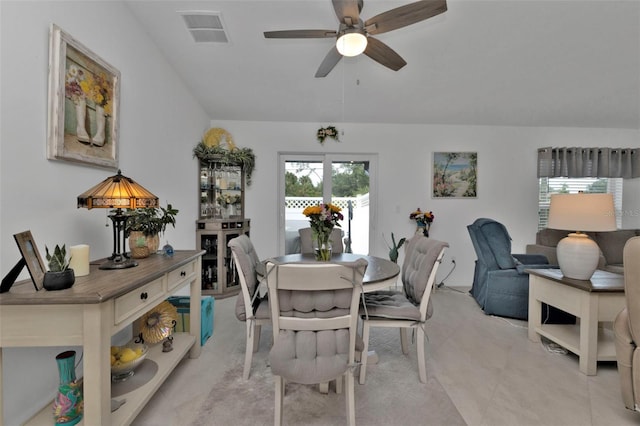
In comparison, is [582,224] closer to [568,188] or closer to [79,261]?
[568,188]

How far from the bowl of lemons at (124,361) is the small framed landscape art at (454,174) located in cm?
392

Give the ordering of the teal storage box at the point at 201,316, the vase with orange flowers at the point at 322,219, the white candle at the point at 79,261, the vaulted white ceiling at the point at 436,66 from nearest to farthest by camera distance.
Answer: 1. the white candle at the point at 79,261
2. the vase with orange flowers at the point at 322,219
3. the teal storage box at the point at 201,316
4. the vaulted white ceiling at the point at 436,66

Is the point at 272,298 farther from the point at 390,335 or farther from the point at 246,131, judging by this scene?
the point at 246,131

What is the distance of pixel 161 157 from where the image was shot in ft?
9.12

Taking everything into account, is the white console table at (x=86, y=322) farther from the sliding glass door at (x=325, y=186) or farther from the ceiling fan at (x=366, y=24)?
the sliding glass door at (x=325, y=186)

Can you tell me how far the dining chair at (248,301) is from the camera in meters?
1.95

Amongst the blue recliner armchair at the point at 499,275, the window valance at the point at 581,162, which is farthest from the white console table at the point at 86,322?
the window valance at the point at 581,162

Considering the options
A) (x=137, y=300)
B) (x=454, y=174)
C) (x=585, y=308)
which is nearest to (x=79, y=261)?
(x=137, y=300)

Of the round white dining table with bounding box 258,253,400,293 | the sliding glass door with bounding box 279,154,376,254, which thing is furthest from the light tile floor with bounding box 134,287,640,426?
the sliding glass door with bounding box 279,154,376,254

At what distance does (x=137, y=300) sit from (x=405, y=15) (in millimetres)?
2153

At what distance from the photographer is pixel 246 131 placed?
4.14 meters

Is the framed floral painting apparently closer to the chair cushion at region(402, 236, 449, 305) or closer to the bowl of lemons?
the bowl of lemons

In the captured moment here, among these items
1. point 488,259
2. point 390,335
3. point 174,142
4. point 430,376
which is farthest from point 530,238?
point 174,142

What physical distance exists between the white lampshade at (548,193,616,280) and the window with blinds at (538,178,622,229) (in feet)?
8.03
